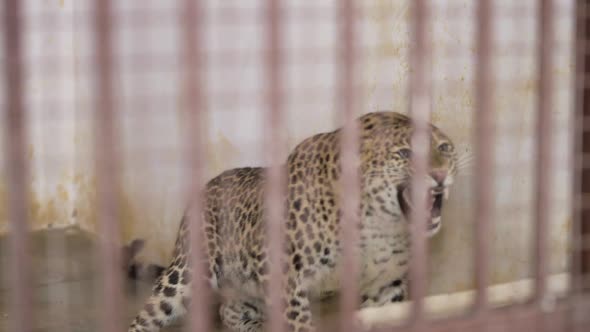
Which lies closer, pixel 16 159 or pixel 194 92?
pixel 16 159

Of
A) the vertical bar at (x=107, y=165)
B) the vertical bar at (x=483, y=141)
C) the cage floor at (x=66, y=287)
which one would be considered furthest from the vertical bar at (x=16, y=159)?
the cage floor at (x=66, y=287)

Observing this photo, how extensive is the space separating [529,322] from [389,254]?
3.71 ft

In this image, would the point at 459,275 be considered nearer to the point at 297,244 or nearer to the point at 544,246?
the point at 297,244

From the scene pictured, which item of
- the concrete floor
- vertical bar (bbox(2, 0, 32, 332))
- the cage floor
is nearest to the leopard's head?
the concrete floor

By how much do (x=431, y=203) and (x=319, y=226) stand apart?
0.40m

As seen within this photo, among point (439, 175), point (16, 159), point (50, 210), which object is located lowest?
point (50, 210)

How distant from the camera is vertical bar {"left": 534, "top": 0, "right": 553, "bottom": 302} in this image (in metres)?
1.78

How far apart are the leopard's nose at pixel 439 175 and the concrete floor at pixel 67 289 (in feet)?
2.70

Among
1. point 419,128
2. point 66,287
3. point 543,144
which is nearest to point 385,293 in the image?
point 543,144

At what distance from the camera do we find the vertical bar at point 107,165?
1.24 meters

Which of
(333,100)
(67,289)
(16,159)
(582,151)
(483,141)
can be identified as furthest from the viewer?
(67,289)

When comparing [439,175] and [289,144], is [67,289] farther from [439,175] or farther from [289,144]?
[439,175]

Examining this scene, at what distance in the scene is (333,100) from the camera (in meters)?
3.23

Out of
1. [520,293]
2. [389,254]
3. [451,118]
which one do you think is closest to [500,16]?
[451,118]
